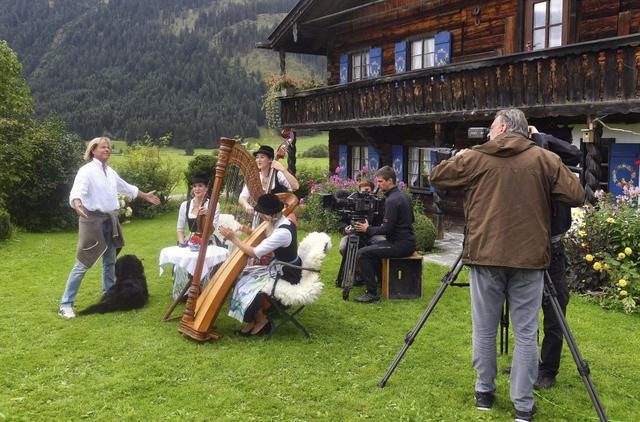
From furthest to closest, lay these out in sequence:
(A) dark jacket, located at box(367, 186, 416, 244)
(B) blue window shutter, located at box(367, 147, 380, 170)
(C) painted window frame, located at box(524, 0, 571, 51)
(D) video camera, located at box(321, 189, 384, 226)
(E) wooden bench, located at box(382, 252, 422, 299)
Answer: (B) blue window shutter, located at box(367, 147, 380, 170) → (C) painted window frame, located at box(524, 0, 571, 51) → (E) wooden bench, located at box(382, 252, 422, 299) → (D) video camera, located at box(321, 189, 384, 226) → (A) dark jacket, located at box(367, 186, 416, 244)

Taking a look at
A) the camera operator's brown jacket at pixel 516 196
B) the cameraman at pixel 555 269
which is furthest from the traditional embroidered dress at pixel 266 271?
the cameraman at pixel 555 269

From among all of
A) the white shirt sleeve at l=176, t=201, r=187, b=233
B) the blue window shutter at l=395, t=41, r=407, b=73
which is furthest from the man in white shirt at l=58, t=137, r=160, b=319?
the blue window shutter at l=395, t=41, r=407, b=73

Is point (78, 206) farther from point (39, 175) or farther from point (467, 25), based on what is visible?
point (467, 25)

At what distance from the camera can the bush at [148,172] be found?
723 inches

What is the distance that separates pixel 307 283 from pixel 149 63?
3360 inches

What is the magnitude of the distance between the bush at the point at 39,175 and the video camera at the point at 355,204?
963 centimetres

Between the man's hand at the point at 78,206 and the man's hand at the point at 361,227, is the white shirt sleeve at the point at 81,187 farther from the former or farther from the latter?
the man's hand at the point at 361,227

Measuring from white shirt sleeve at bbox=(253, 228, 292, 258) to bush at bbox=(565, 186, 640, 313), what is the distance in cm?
387

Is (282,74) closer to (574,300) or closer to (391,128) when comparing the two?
(391,128)

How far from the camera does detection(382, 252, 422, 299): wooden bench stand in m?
7.25

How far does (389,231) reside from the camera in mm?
7141

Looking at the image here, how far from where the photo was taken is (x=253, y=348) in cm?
543

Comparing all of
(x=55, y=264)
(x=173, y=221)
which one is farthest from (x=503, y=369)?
(x=173, y=221)

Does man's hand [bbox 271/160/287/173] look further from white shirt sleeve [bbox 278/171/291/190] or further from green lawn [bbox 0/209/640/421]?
green lawn [bbox 0/209/640/421]
